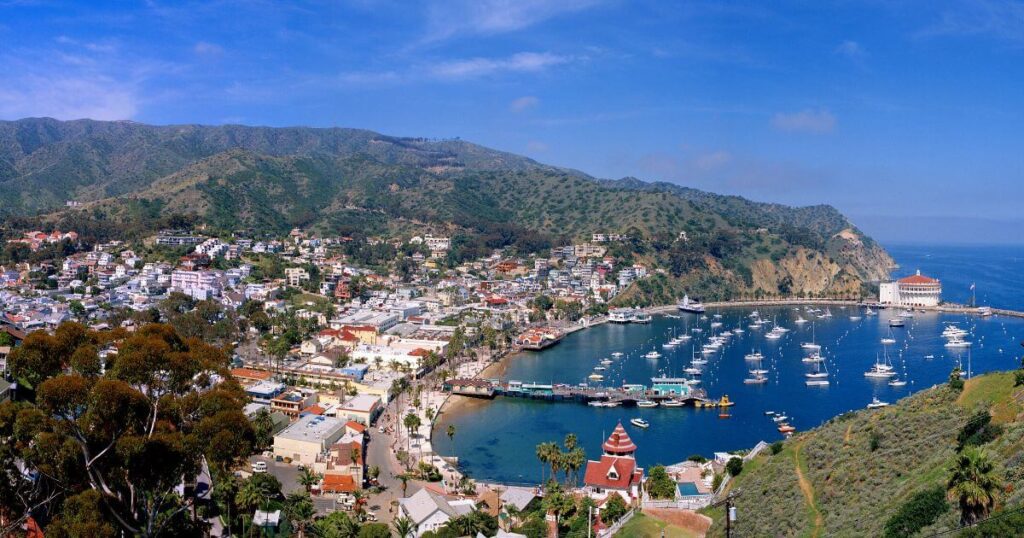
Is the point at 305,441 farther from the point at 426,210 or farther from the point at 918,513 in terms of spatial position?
the point at 426,210

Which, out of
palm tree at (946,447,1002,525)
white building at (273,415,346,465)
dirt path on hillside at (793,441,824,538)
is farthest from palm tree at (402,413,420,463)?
palm tree at (946,447,1002,525)

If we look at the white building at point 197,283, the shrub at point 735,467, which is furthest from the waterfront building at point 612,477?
the white building at point 197,283

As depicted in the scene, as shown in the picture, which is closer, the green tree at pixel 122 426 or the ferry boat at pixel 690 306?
the green tree at pixel 122 426

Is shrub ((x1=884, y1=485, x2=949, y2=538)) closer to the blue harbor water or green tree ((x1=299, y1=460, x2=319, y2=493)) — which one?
green tree ((x1=299, y1=460, x2=319, y2=493))

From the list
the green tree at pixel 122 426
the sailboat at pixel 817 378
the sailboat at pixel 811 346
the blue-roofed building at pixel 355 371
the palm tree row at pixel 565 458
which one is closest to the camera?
the green tree at pixel 122 426

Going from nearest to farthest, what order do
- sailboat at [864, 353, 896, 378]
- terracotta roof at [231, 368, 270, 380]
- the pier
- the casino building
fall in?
1. terracotta roof at [231, 368, 270, 380]
2. the pier
3. sailboat at [864, 353, 896, 378]
4. the casino building

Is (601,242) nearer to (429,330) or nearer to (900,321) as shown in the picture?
(900,321)

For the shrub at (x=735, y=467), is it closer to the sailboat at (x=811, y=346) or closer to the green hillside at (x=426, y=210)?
the sailboat at (x=811, y=346)
